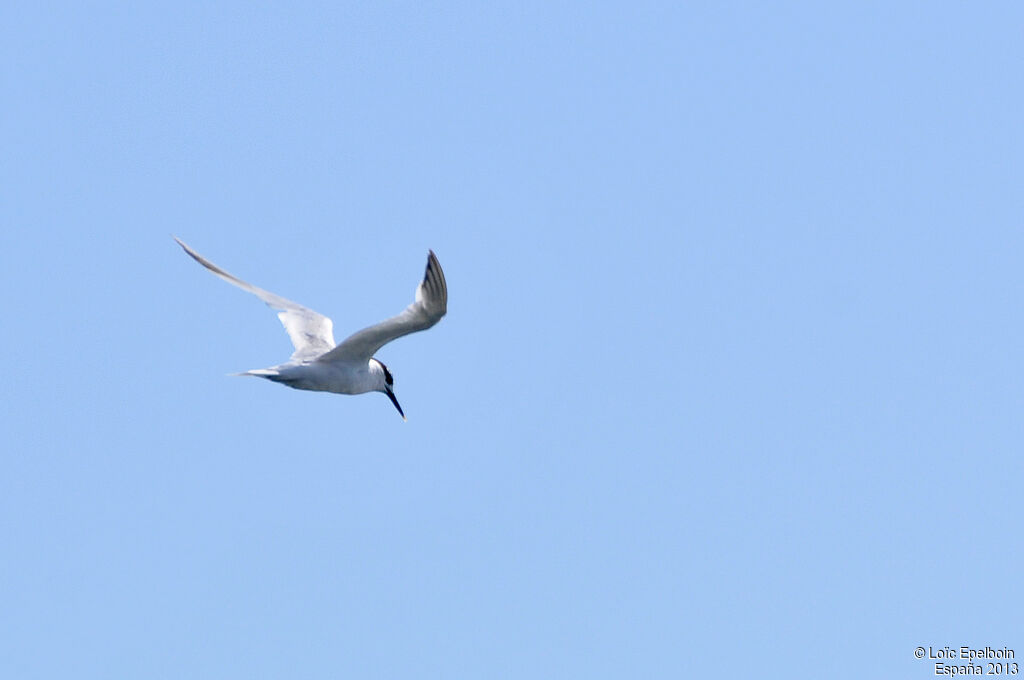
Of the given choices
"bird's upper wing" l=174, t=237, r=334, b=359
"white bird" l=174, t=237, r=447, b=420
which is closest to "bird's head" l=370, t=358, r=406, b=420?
"white bird" l=174, t=237, r=447, b=420

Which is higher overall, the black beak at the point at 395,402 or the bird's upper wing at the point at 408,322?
the black beak at the point at 395,402

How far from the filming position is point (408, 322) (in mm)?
21875

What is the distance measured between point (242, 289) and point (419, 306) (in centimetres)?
750

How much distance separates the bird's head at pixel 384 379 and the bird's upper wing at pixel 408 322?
1487mm

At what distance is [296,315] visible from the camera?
89.9 ft

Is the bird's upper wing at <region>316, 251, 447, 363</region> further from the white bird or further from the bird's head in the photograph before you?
the bird's head

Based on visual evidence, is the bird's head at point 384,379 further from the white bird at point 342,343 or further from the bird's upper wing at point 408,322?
the bird's upper wing at point 408,322

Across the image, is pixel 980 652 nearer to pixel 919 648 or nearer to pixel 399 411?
pixel 919 648

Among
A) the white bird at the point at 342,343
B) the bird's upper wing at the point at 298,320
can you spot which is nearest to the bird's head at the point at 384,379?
the white bird at the point at 342,343

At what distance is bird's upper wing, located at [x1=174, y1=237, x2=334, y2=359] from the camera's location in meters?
26.1

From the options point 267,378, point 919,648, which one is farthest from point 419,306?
point 919,648

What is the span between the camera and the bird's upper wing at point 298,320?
26.1 meters

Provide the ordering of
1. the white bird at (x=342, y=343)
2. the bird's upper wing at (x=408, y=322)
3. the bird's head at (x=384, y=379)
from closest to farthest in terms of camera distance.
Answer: the bird's upper wing at (x=408, y=322), the white bird at (x=342, y=343), the bird's head at (x=384, y=379)

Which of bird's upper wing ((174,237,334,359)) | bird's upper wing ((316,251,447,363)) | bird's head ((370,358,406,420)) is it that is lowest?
bird's upper wing ((316,251,447,363))
